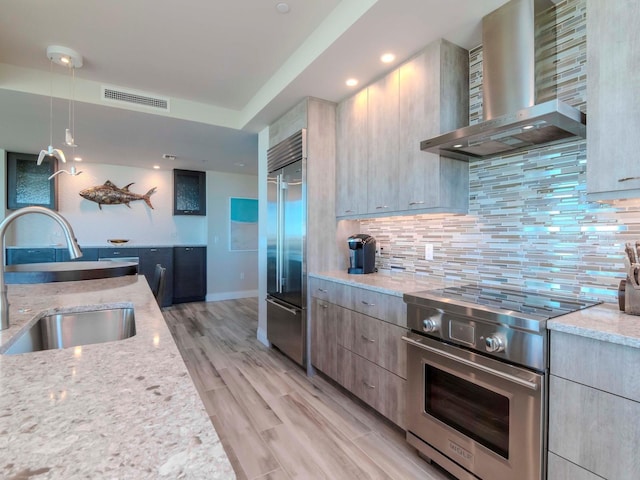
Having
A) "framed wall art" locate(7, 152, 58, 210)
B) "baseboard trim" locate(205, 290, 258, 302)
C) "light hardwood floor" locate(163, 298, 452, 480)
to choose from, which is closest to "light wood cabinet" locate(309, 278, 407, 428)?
"light hardwood floor" locate(163, 298, 452, 480)

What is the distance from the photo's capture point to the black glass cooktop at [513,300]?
1.49 metres

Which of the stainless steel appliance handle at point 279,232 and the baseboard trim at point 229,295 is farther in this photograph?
the baseboard trim at point 229,295

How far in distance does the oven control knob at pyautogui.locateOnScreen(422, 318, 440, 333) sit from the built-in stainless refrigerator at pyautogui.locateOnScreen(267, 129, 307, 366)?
1398 millimetres

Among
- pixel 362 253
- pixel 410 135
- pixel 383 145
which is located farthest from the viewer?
pixel 362 253

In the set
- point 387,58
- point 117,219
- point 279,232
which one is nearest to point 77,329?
point 279,232

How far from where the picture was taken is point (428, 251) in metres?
2.63

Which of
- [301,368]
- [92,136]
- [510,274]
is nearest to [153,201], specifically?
[92,136]

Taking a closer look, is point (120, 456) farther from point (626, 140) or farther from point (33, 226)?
point (33, 226)

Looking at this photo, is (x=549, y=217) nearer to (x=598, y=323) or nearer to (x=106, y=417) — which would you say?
(x=598, y=323)

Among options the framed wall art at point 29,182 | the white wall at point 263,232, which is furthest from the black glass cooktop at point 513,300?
the framed wall art at point 29,182

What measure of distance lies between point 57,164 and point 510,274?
21.3 ft

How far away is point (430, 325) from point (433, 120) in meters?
1.30

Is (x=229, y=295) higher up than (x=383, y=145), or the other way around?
(x=383, y=145)

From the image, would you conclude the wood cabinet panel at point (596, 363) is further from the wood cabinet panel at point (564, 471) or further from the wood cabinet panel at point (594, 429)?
the wood cabinet panel at point (564, 471)
